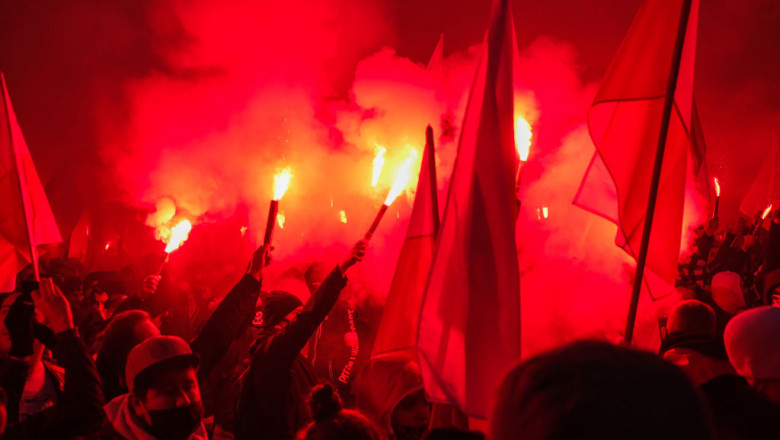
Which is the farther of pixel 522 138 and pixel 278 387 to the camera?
pixel 522 138

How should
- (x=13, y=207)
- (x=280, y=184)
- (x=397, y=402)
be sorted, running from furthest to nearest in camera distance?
1. (x=280, y=184)
2. (x=13, y=207)
3. (x=397, y=402)

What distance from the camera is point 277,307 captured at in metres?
4.72

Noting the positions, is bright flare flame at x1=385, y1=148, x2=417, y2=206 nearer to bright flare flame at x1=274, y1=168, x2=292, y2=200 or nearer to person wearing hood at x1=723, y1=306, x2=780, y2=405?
bright flare flame at x1=274, y1=168, x2=292, y2=200

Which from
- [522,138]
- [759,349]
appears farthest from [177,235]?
[759,349]

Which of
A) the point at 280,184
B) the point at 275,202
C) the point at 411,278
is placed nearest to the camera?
the point at 411,278

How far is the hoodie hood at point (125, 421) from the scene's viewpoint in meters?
2.86

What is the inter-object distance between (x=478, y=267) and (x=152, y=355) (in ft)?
5.05

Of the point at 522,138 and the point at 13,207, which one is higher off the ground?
the point at 522,138

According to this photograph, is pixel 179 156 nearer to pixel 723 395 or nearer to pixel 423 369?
pixel 423 369

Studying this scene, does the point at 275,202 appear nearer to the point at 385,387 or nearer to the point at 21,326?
the point at 21,326

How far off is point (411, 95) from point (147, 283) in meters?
4.84

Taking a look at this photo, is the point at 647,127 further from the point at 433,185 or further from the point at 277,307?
the point at 277,307

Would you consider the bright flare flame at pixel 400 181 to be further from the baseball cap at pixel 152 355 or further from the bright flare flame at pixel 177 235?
the bright flare flame at pixel 177 235

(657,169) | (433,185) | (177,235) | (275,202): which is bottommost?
(177,235)
